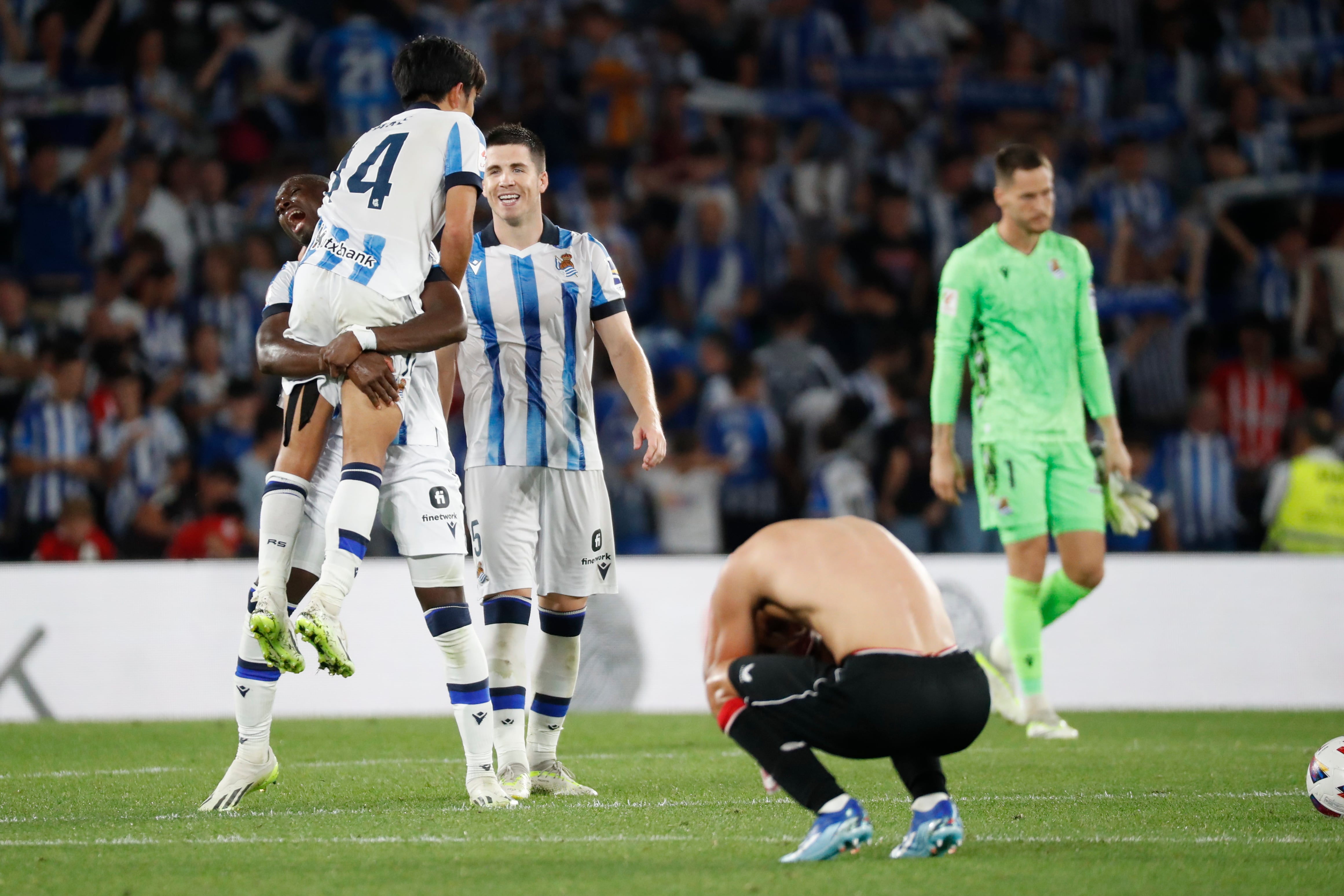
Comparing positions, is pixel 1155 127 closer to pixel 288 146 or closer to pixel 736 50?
pixel 736 50

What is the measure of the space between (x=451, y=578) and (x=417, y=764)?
6.08 ft

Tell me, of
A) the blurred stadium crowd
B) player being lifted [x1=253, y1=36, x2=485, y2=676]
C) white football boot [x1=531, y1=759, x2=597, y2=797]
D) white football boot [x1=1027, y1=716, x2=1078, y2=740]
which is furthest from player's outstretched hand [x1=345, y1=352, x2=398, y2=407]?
the blurred stadium crowd

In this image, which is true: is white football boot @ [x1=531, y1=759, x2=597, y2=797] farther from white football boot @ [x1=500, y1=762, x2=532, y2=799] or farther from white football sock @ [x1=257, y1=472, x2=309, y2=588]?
white football sock @ [x1=257, y1=472, x2=309, y2=588]

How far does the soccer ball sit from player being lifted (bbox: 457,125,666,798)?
2.48m

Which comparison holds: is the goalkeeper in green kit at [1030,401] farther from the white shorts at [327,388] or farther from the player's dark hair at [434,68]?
the white shorts at [327,388]

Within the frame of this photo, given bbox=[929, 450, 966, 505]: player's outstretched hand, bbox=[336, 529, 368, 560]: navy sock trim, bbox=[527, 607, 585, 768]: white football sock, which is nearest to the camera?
bbox=[336, 529, 368, 560]: navy sock trim

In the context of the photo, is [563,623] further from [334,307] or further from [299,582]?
[334,307]

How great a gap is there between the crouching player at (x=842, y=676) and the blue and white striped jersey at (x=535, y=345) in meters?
2.08

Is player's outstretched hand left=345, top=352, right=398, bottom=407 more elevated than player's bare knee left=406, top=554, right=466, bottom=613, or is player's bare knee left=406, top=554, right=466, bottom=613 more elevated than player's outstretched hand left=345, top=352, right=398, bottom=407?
player's outstretched hand left=345, top=352, right=398, bottom=407

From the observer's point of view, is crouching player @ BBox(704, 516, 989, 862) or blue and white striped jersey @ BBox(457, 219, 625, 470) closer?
crouching player @ BBox(704, 516, 989, 862)

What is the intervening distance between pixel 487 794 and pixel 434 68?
8.00ft

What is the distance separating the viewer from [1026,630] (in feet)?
26.2

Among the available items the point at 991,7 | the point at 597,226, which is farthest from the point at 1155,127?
the point at 597,226

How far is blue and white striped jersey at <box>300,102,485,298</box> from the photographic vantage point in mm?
5254
